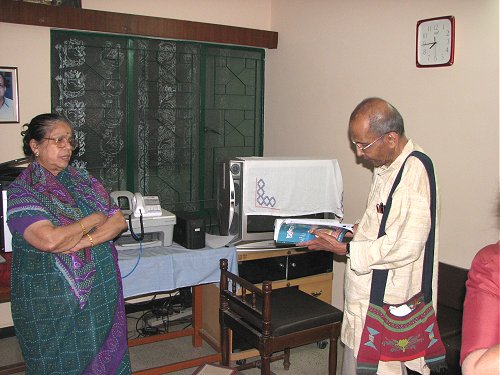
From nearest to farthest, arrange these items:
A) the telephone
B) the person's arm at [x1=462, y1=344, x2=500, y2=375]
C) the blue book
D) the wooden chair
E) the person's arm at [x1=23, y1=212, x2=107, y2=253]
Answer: the person's arm at [x1=462, y1=344, x2=500, y2=375]
the person's arm at [x1=23, y1=212, x2=107, y2=253]
the blue book
the wooden chair
the telephone

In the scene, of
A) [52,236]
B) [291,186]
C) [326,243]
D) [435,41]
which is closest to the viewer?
[52,236]

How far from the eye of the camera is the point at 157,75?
157 inches

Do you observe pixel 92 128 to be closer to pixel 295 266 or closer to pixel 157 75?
pixel 157 75

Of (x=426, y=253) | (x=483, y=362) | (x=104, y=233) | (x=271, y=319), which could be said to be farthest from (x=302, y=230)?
(x=483, y=362)

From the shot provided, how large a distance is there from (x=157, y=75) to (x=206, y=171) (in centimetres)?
82

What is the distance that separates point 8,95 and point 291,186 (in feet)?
6.05

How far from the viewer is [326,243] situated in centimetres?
236

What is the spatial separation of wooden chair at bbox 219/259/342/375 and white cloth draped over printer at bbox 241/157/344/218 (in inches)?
Result: 20.1

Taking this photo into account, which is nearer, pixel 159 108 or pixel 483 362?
pixel 483 362

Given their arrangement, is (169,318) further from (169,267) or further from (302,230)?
(302,230)

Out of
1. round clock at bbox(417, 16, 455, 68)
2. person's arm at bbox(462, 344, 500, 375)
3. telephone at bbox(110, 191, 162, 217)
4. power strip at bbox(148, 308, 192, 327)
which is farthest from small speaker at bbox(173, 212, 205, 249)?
person's arm at bbox(462, 344, 500, 375)

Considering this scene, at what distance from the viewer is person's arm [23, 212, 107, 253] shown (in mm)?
2100

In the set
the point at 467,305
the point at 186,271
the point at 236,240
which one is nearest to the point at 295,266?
the point at 236,240

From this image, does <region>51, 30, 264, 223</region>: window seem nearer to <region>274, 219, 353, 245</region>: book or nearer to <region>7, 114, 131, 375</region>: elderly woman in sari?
<region>7, 114, 131, 375</region>: elderly woman in sari
